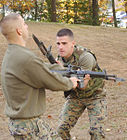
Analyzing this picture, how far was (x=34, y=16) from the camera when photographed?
28.8m

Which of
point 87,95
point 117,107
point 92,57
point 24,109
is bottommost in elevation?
point 117,107

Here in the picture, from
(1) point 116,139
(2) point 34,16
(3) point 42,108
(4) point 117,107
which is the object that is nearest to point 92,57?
(3) point 42,108

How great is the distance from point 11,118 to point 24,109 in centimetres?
21

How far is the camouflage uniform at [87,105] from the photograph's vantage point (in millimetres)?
4117

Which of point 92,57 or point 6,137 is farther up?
point 92,57

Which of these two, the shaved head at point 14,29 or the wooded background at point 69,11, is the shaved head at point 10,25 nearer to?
the shaved head at point 14,29

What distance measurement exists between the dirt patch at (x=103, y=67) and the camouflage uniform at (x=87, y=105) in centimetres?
126

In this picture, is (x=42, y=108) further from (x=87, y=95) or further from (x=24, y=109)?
(x=87, y=95)

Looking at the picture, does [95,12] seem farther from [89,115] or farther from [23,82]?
[23,82]

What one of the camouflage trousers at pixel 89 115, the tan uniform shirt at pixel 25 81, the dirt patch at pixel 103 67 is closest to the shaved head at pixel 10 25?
the tan uniform shirt at pixel 25 81

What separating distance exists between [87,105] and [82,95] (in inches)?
7.3

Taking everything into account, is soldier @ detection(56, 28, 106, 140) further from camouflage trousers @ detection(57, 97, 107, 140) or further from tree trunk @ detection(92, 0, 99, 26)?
tree trunk @ detection(92, 0, 99, 26)

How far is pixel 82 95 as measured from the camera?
4.20 m

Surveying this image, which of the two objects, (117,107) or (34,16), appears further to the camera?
(34,16)
